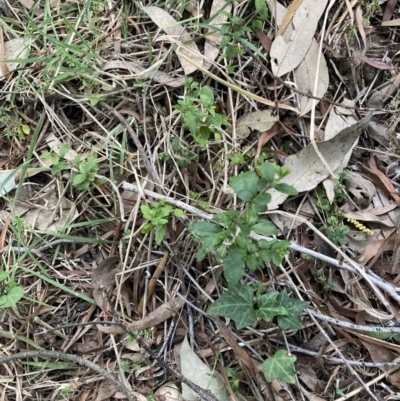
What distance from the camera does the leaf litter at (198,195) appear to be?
1667 millimetres

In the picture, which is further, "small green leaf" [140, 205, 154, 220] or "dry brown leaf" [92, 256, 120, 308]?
"dry brown leaf" [92, 256, 120, 308]

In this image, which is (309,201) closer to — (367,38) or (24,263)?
(367,38)

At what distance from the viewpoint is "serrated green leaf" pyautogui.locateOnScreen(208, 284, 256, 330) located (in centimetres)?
157

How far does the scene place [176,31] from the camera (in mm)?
1877

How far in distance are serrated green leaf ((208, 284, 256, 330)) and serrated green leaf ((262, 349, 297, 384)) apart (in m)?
0.14

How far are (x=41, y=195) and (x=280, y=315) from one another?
1.04 metres

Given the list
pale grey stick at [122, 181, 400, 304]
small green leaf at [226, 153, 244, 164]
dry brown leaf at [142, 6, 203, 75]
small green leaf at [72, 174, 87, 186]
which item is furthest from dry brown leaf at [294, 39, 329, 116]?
small green leaf at [72, 174, 87, 186]

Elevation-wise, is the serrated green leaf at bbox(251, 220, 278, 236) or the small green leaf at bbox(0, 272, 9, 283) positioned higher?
the serrated green leaf at bbox(251, 220, 278, 236)

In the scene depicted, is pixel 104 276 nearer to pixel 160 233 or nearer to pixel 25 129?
pixel 160 233

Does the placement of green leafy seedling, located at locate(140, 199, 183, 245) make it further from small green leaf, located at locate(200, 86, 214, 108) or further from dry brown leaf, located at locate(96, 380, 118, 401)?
dry brown leaf, located at locate(96, 380, 118, 401)

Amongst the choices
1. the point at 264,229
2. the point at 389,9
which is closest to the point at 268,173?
the point at 264,229

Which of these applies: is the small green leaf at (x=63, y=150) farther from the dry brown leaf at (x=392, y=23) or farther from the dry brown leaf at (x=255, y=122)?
the dry brown leaf at (x=392, y=23)

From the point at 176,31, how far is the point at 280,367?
129cm

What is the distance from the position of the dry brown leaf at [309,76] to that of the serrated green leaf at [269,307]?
0.68 m
